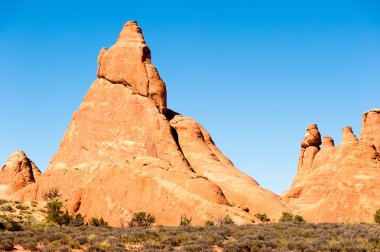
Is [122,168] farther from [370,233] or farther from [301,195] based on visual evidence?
[301,195]

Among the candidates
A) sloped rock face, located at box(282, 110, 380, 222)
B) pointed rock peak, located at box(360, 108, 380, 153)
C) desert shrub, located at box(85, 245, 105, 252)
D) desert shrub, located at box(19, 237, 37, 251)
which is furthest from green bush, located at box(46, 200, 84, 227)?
pointed rock peak, located at box(360, 108, 380, 153)

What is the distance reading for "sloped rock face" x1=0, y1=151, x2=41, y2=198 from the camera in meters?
70.8

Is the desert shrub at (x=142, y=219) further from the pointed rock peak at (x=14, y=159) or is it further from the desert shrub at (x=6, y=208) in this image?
the pointed rock peak at (x=14, y=159)

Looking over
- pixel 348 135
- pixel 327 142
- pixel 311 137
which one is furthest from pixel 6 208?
pixel 311 137

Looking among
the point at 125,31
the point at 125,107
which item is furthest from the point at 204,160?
the point at 125,31

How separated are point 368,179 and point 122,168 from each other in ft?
70.0

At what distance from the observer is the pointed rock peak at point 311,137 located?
95188 mm

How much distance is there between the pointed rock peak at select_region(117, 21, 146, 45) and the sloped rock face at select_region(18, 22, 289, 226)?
135 millimetres

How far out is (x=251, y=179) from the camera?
61.3m

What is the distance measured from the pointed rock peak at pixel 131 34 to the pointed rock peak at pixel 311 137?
40488 mm

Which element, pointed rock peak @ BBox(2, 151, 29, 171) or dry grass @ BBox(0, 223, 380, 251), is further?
pointed rock peak @ BBox(2, 151, 29, 171)

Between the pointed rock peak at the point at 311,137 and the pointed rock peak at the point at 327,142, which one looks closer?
the pointed rock peak at the point at 327,142

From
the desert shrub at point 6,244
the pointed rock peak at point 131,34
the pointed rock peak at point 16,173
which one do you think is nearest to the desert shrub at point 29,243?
the desert shrub at point 6,244

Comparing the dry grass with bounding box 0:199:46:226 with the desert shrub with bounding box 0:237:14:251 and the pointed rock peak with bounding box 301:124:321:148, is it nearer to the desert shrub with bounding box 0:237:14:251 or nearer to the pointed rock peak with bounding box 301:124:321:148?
the desert shrub with bounding box 0:237:14:251
